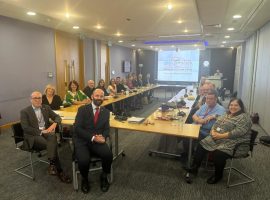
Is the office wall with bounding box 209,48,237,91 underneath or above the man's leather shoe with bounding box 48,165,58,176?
above

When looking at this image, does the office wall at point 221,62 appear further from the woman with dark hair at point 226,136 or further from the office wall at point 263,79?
the woman with dark hair at point 226,136

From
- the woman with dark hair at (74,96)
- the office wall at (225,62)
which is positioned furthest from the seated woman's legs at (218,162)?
the office wall at (225,62)

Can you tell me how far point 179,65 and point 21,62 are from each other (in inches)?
411

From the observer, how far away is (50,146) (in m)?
2.78

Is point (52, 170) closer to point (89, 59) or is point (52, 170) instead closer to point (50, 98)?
point (50, 98)

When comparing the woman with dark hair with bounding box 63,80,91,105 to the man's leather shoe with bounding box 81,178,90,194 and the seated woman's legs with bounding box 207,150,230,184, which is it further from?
the seated woman's legs with bounding box 207,150,230,184

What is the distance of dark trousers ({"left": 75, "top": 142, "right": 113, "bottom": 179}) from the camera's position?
254 centimetres

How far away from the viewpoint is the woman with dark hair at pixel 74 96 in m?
4.76

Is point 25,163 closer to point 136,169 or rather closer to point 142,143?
point 136,169

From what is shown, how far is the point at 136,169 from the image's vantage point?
10.5 feet

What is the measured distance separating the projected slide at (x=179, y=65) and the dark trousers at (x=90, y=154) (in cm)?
1195

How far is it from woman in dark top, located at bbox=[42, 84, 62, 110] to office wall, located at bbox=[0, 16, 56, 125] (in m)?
1.82

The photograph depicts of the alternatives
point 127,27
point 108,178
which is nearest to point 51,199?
point 108,178

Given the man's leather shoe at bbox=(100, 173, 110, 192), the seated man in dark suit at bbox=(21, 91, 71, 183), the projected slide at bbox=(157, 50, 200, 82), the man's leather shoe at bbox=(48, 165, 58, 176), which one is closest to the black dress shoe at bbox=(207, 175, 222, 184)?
the man's leather shoe at bbox=(100, 173, 110, 192)
